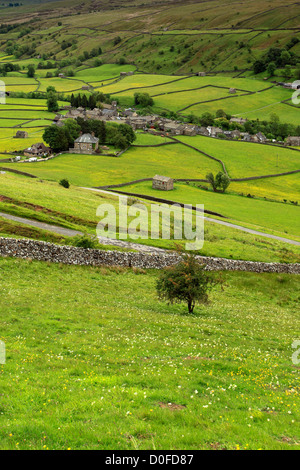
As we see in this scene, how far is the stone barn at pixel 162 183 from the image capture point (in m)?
98.4

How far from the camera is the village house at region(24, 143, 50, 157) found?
4766 inches

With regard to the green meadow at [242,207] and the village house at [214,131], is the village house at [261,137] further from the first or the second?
the green meadow at [242,207]

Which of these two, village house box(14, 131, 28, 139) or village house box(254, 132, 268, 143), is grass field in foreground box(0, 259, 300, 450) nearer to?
village house box(14, 131, 28, 139)

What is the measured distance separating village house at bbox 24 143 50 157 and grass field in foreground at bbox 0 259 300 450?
96199 mm

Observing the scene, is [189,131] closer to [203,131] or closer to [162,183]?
[203,131]

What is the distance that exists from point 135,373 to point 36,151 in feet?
380

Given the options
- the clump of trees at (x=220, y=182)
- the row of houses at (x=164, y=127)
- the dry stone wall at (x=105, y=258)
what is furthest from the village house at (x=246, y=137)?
the dry stone wall at (x=105, y=258)

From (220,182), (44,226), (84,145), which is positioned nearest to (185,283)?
(44,226)

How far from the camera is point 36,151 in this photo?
121750 millimetres

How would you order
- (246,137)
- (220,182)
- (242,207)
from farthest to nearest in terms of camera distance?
1. (246,137)
2. (220,182)
3. (242,207)

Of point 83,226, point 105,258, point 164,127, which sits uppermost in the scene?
point 164,127

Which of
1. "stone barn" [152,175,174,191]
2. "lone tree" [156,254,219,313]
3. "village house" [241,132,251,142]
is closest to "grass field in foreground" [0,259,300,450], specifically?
"lone tree" [156,254,219,313]

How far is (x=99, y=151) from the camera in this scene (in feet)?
→ 450
